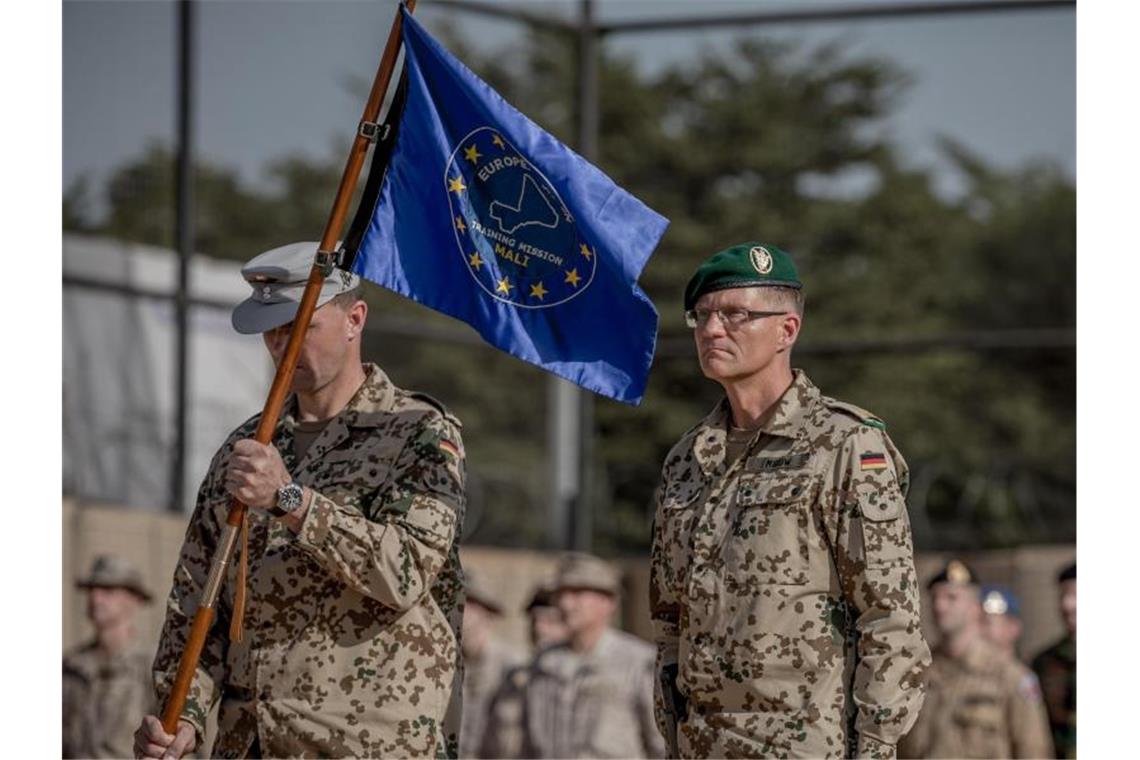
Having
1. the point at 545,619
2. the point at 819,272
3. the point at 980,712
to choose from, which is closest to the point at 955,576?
the point at 980,712

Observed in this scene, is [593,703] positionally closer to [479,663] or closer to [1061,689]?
[479,663]

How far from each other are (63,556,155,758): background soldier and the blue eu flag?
6.25 metres

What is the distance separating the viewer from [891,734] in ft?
19.5

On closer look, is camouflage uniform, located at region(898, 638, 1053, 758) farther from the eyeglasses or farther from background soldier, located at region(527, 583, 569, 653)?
the eyeglasses

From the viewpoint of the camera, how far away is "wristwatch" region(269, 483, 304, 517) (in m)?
6.11

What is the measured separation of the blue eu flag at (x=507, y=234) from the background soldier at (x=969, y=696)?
5890 millimetres

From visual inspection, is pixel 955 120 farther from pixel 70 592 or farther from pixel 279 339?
pixel 279 339

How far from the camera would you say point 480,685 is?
44.6 ft

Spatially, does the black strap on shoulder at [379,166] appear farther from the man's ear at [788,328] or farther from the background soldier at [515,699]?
the background soldier at [515,699]

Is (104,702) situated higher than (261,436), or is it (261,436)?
(261,436)

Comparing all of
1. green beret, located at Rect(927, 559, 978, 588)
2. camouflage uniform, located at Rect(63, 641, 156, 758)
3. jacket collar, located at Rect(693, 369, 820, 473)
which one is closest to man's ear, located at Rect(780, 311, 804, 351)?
jacket collar, located at Rect(693, 369, 820, 473)

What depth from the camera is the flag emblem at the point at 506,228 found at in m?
6.59

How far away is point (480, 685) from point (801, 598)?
7.68m

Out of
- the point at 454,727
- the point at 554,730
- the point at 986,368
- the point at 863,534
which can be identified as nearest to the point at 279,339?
the point at 454,727
